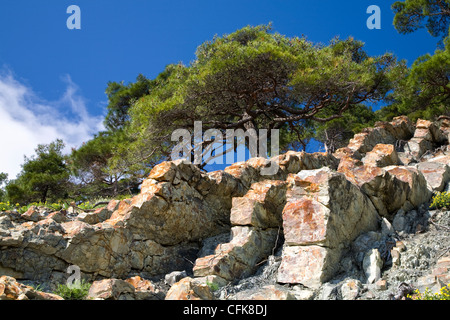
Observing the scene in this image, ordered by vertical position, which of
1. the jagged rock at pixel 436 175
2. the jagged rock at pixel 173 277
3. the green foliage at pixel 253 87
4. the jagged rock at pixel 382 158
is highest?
the green foliage at pixel 253 87

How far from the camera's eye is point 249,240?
895cm

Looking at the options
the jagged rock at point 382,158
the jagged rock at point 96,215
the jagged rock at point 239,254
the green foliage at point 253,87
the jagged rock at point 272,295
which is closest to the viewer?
the jagged rock at point 272,295

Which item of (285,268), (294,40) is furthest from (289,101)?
(285,268)

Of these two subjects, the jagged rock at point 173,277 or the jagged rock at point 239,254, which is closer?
the jagged rock at point 239,254

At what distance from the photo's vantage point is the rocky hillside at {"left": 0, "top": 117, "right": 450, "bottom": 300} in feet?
23.7

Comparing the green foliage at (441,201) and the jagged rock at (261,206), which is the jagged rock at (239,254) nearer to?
the jagged rock at (261,206)

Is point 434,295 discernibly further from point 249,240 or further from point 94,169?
point 94,169

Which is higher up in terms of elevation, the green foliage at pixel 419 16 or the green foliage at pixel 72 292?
the green foliage at pixel 419 16

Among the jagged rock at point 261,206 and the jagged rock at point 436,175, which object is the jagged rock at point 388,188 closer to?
the jagged rock at point 436,175

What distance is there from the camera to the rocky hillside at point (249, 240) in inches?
284

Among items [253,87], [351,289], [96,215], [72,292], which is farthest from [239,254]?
[253,87]

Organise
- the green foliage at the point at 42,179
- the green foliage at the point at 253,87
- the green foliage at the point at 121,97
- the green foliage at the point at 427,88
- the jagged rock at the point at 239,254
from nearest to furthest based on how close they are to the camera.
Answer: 1. the jagged rock at the point at 239,254
2. the green foliage at the point at 253,87
3. the green foliage at the point at 427,88
4. the green foliage at the point at 42,179
5. the green foliage at the point at 121,97

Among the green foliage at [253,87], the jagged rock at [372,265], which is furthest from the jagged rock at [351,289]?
the green foliage at [253,87]

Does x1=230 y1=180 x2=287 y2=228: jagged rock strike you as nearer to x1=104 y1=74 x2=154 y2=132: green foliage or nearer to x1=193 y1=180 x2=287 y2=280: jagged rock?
x1=193 y1=180 x2=287 y2=280: jagged rock
